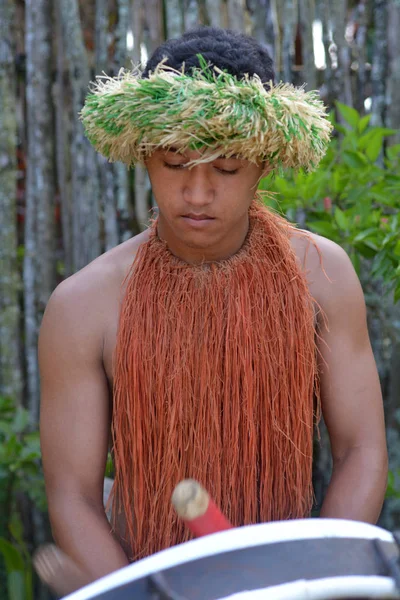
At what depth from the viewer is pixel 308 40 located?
2738mm

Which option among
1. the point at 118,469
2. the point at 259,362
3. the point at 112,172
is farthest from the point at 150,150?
the point at 112,172

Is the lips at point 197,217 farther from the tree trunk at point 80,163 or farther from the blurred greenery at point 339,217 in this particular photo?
the tree trunk at point 80,163

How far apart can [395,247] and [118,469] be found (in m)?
0.85

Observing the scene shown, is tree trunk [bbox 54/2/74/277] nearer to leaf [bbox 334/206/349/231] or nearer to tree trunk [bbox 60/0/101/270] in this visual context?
tree trunk [bbox 60/0/101/270]

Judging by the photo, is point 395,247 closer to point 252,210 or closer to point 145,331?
point 252,210

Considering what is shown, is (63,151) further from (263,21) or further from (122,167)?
(263,21)

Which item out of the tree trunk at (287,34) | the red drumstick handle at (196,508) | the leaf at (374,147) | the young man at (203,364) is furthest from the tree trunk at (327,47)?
the red drumstick handle at (196,508)

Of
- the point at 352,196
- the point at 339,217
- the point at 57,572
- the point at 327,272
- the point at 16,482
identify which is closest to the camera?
the point at 57,572

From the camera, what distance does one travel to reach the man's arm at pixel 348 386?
1659 mm

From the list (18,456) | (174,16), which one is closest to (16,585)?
(18,456)

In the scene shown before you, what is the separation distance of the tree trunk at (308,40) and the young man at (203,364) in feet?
4.04

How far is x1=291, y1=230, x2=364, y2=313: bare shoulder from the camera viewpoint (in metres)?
1.69

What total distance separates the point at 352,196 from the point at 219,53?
82cm

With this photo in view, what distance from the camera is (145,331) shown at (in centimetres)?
163
